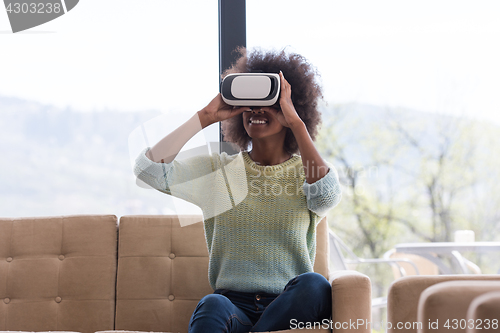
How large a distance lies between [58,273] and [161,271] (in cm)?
33

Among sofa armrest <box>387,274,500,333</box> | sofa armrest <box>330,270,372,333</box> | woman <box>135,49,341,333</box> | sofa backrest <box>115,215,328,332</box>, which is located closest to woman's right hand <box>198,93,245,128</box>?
woman <box>135,49,341,333</box>

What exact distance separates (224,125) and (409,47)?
44.5 inches

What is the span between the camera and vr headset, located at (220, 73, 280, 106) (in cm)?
98

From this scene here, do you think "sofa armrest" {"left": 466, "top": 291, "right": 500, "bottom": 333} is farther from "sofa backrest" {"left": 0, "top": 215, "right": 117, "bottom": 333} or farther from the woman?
"sofa backrest" {"left": 0, "top": 215, "right": 117, "bottom": 333}

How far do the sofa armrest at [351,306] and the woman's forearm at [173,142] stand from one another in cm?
52

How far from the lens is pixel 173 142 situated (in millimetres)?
1039

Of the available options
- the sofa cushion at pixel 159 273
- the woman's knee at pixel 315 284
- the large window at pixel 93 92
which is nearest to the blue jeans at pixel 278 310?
the woman's knee at pixel 315 284

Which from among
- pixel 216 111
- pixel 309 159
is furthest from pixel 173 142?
pixel 309 159

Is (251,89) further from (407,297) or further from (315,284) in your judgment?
(407,297)

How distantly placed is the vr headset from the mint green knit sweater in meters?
0.21

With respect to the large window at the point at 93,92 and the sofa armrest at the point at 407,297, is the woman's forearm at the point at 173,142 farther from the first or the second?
the sofa armrest at the point at 407,297

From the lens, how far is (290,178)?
3.60 ft

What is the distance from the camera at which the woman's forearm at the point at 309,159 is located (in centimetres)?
103

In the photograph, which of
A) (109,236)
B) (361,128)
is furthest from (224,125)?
(361,128)
